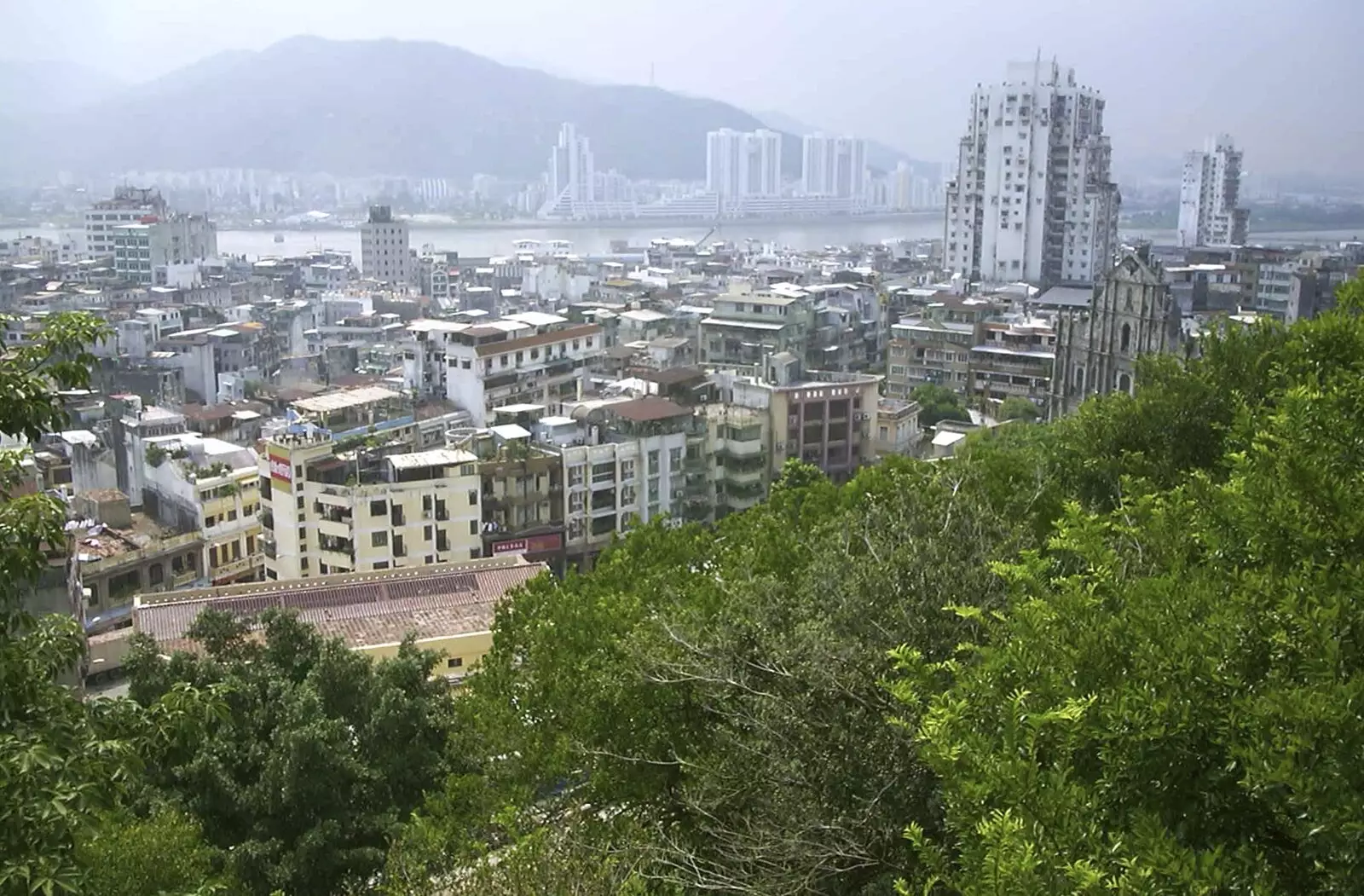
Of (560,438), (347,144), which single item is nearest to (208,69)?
(347,144)

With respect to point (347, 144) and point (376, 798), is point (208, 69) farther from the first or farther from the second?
point (376, 798)

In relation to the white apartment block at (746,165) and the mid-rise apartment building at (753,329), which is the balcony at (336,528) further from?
the white apartment block at (746,165)

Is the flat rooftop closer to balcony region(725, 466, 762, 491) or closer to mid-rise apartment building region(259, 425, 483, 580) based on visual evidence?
mid-rise apartment building region(259, 425, 483, 580)

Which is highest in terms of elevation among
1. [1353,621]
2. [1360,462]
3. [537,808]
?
[1360,462]

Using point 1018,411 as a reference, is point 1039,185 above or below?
above

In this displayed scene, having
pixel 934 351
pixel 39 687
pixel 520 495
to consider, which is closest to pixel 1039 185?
pixel 934 351

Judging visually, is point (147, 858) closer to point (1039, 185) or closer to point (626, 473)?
point (626, 473)

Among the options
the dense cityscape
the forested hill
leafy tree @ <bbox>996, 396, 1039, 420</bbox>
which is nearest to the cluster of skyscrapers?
the dense cityscape
